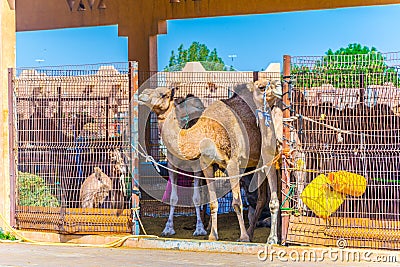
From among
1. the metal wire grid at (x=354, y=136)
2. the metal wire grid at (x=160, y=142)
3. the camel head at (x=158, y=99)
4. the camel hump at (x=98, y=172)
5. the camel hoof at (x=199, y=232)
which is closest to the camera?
the metal wire grid at (x=354, y=136)

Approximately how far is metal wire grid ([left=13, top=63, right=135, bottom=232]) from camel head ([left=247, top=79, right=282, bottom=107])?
6.45 ft

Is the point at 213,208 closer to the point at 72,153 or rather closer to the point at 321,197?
the point at 321,197

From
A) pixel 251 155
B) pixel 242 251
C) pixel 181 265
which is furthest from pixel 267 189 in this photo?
pixel 181 265

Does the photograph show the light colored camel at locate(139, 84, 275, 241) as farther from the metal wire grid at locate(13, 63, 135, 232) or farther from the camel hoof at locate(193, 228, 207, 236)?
the camel hoof at locate(193, 228, 207, 236)

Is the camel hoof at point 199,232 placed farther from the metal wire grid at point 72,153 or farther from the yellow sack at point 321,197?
the yellow sack at point 321,197

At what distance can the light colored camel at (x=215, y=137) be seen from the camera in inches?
556

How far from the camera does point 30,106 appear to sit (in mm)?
15047

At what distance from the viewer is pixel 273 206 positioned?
13305 mm

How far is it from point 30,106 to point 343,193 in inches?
215

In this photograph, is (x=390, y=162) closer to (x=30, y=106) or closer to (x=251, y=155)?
(x=251, y=155)

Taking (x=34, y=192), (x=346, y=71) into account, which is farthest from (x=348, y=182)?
(x=34, y=192)

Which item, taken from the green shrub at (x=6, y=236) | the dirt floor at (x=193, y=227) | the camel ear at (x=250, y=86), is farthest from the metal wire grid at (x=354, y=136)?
the green shrub at (x=6, y=236)

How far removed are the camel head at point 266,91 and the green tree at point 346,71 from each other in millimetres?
494

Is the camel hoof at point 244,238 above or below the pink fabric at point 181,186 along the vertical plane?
below
